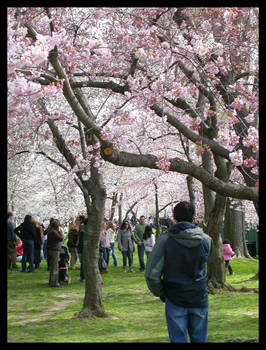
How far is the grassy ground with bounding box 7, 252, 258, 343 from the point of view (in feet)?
24.6

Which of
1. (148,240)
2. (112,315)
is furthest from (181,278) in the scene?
(148,240)

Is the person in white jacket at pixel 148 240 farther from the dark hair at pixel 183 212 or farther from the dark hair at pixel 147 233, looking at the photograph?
the dark hair at pixel 183 212

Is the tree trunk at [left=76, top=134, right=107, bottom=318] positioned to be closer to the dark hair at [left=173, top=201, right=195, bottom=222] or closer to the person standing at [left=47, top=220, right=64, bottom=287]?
the person standing at [left=47, top=220, right=64, bottom=287]

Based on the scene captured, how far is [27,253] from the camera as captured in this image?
16047 millimetres

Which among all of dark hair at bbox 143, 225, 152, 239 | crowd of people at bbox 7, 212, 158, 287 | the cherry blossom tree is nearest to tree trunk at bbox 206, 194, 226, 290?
the cherry blossom tree

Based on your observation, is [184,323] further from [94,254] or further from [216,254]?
[216,254]

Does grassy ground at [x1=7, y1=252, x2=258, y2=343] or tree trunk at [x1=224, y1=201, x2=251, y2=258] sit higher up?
tree trunk at [x1=224, y1=201, x2=251, y2=258]

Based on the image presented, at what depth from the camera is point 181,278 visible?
458 cm

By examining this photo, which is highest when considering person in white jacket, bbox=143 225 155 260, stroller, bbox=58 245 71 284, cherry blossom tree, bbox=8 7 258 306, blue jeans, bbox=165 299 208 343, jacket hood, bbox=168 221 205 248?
cherry blossom tree, bbox=8 7 258 306

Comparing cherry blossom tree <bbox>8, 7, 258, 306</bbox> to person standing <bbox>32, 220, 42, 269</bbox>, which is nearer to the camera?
cherry blossom tree <bbox>8, 7, 258, 306</bbox>

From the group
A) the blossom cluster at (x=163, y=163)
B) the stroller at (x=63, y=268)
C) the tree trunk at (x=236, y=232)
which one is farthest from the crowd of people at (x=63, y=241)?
the blossom cluster at (x=163, y=163)

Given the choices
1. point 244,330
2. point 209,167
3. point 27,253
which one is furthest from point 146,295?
point 27,253

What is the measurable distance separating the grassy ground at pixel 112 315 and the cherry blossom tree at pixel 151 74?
2127 millimetres

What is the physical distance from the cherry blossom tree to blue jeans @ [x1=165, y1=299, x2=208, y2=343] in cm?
210
